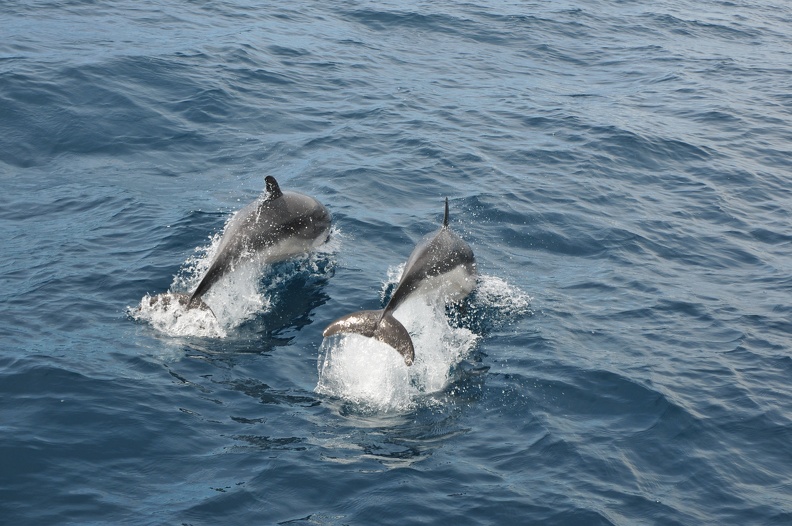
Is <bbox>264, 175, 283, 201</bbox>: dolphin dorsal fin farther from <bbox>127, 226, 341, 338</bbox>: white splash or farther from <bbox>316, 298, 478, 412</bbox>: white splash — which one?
<bbox>316, 298, 478, 412</bbox>: white splash

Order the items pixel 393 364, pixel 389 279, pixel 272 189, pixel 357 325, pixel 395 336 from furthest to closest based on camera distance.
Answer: pixel 272 189, pixel 389 279, pixel 393 364, pixel 357 325, pixel 395 336

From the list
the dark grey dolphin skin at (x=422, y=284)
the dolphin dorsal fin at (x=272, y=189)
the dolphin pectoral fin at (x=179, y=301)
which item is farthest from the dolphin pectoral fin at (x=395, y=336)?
the dolphin dorsal fin at (x=272, y=189)

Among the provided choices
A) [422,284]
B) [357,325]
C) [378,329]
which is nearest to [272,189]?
[422,284]

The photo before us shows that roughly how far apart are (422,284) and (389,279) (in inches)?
67.6

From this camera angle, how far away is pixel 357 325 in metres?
12.3

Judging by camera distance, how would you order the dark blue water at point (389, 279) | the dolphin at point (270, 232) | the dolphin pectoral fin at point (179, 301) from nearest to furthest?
the dark blue water at point (389, 279), the dolphin pectoral fin at point (179, 301), the dolphin at point (270, 232)

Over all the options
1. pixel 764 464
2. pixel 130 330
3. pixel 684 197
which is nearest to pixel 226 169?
pixel 130 330

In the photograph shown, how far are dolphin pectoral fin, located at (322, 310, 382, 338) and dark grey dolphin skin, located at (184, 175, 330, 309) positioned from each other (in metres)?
2.56

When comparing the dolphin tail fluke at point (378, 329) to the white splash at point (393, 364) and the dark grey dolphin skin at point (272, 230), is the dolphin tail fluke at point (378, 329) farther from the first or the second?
the dark grey dolphin skin at point (272, 230)

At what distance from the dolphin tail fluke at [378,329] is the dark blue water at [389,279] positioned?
1.53 ft

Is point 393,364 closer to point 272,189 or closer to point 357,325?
point 357,325

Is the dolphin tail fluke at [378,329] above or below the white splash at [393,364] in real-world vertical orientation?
above

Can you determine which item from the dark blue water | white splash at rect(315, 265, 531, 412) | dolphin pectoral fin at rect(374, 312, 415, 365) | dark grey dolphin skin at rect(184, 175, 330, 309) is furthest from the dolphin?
dolphin pectoral fin at rect(374, 312, 415, 365)

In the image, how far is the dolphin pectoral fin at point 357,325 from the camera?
12227 millimetres
